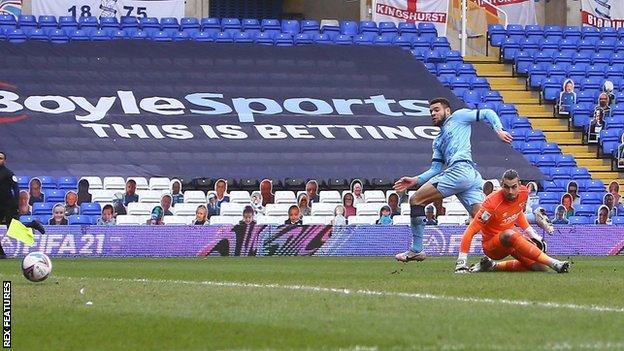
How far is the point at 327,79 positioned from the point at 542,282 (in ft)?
65.0

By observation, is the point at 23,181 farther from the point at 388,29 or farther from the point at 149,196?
the point at 388,29

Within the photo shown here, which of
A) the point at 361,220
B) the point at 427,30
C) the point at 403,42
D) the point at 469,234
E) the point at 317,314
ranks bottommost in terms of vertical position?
the point at 361,220

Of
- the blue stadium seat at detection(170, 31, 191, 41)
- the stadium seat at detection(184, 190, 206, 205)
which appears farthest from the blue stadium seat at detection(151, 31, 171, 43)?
the stadium seat at detection(184, 190, 206, 205)

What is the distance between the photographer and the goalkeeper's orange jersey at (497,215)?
1564 cm

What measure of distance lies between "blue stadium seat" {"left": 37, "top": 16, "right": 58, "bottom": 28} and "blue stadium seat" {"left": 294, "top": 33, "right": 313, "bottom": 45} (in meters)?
5.99

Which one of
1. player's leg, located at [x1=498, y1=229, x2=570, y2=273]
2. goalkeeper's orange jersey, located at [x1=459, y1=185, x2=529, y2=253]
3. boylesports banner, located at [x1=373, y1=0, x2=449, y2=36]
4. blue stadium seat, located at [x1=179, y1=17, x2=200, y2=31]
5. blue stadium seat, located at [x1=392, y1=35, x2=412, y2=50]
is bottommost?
player's leg, located at [x1=498, y1=229, x2=570, y2=273]

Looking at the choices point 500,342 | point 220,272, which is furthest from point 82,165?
point 500,342

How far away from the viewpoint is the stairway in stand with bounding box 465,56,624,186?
32.8 metres

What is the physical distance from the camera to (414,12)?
38.5m

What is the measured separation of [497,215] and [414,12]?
919 inches

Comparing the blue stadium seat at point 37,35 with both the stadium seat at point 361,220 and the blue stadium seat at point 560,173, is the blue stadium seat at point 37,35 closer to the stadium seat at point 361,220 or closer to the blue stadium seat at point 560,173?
the stadium seat at point 361,220

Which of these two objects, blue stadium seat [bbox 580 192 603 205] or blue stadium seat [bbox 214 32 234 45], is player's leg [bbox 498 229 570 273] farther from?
blue stadium seat [bbox 214 32 234 45]

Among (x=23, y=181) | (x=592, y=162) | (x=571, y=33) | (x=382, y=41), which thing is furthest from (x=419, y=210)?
(x=571, y=33)

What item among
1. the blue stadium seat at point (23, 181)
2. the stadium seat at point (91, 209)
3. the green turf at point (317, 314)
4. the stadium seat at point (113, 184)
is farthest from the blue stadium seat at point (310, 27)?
the green turf at point (317, 314)
